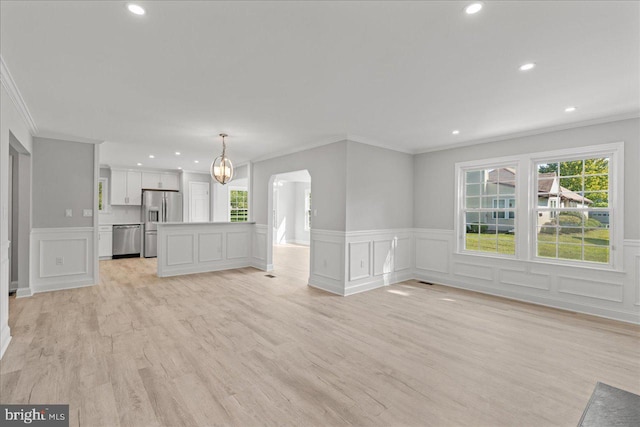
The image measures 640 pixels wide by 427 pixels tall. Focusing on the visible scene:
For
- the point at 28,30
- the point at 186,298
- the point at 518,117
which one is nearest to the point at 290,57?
the point at 28,30

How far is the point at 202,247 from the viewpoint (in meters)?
6.53

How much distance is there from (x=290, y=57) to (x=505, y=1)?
1.47 metres

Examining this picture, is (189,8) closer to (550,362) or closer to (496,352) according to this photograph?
(496,352)

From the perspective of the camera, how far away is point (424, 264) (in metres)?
5.98

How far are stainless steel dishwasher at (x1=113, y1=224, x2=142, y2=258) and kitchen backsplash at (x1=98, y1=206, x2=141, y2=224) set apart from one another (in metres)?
0.41

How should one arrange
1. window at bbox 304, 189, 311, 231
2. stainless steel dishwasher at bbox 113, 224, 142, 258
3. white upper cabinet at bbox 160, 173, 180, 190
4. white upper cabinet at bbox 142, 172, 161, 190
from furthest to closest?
window at bbox 304, 189, 311, 231 < white upper cabinet at bbox 160, 173, 180, 190 < white upper cabinet at bbox 142, 172, 161, 190 < stainless steel dishwasher at bbox 113, 224, 142, 258

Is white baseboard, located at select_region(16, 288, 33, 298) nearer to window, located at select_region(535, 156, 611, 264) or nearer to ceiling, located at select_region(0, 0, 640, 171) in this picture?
ceiling, located at select_region(0, 0, 640, 171)

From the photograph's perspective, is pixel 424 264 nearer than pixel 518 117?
No

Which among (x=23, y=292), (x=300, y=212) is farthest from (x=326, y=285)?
(x=300, y=212)

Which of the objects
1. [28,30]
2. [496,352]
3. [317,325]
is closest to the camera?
[28,30]

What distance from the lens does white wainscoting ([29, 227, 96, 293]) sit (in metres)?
4.82

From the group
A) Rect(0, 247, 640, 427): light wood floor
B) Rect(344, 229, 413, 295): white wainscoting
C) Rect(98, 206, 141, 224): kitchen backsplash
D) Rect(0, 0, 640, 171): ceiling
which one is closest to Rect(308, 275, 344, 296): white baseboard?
Rect(344, 229, 413, 295): white wainscoting

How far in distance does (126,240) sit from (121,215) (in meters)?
0.81

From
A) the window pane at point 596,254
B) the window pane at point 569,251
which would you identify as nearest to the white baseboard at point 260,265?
the window pane at point 569,251
